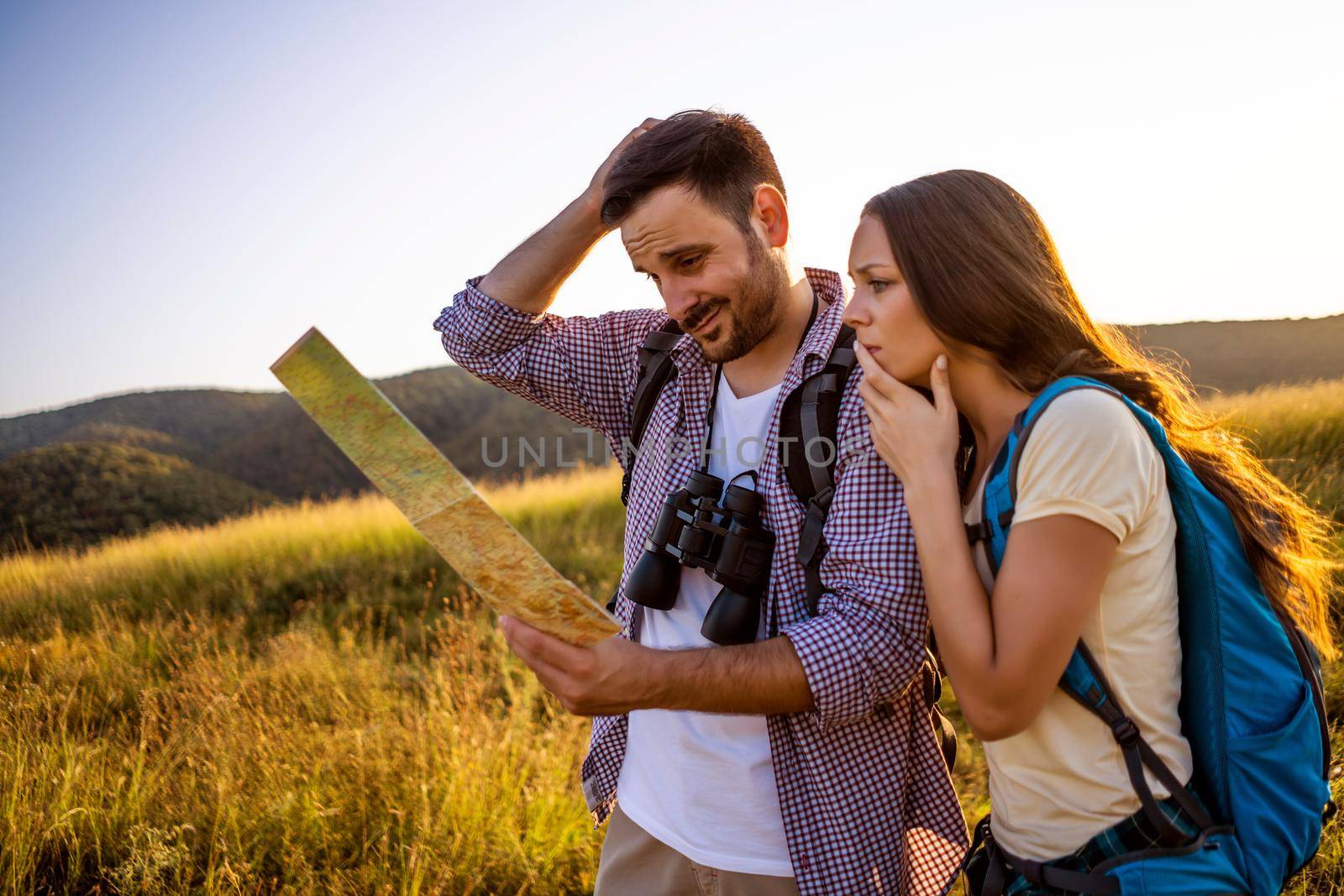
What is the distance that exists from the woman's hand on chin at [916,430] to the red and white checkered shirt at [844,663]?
0.33 ft

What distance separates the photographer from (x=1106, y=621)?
1448mm

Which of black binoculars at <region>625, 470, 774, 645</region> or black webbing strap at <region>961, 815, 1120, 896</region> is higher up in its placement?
black binoculars at <region>625, 470, 774, 645</region>

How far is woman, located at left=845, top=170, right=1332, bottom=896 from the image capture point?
139cm

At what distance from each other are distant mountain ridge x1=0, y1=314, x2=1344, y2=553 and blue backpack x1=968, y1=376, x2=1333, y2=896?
716mm

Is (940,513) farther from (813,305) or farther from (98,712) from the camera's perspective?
(98,712)

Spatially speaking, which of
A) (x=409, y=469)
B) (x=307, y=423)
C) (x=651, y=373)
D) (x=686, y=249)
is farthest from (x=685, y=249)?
(x=307, y=423)

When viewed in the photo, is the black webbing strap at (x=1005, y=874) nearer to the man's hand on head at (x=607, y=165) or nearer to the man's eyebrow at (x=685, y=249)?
the man's eyebrow at (x=685, y=249)

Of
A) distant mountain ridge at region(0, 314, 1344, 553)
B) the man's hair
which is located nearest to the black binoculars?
the man's hair

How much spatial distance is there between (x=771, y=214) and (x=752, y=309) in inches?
12.2

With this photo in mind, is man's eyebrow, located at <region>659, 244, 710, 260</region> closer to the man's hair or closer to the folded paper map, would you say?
the man's hair

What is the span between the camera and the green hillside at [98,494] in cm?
1805

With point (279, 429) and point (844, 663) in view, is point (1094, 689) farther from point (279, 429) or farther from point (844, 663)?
point (279, 429)

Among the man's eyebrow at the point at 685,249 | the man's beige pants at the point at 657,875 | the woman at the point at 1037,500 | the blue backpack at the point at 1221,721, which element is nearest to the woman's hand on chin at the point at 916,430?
the woman at the point at 1037,500

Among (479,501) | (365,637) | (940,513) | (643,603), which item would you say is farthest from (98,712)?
(940,513)
